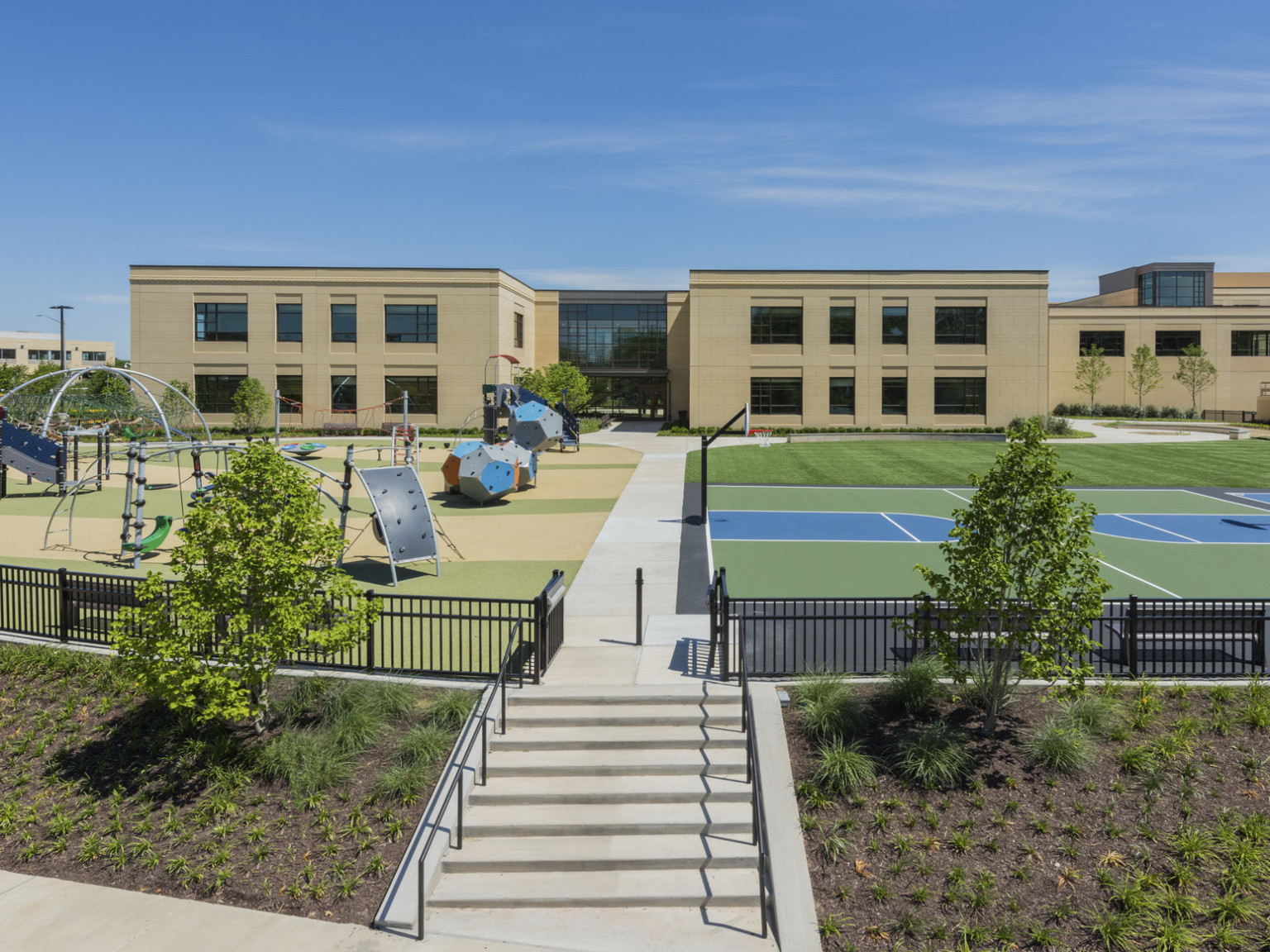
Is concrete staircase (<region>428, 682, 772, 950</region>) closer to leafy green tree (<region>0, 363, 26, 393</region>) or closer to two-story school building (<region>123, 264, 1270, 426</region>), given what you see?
two-story school building (<region>123, 264, 1270, 426</region>)

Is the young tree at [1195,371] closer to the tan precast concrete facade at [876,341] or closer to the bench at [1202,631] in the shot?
the tan precast concrete facade at [876,341]

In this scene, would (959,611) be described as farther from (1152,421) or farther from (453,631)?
(1152,421)

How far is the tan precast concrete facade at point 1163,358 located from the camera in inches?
2931

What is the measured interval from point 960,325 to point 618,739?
61920 mm

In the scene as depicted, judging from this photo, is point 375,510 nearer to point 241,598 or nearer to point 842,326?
point 241,598

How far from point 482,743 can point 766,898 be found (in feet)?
11.4

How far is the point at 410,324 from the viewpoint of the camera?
6831cm

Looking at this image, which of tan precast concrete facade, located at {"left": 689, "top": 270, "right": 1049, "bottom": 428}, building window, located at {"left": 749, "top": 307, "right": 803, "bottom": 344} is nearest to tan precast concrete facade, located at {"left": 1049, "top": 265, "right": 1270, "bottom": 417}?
tan precast concrete facade, located at {"left": 689, "top": 270, "right": 1049, "bottom": 428}

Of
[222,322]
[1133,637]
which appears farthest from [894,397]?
[1133,637]

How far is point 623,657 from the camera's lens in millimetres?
13227

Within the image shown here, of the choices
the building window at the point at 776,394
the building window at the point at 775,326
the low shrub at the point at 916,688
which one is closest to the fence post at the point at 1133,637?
the low shrub at the point at 916,688

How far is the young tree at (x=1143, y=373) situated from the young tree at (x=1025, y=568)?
231ft

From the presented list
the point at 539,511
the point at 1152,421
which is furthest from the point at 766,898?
the point at 1152,421

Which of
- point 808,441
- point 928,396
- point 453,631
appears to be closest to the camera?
point 453,631
